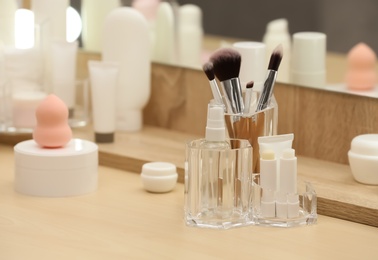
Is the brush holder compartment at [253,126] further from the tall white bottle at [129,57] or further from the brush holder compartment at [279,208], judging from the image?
the tall white bottle at [129,57]

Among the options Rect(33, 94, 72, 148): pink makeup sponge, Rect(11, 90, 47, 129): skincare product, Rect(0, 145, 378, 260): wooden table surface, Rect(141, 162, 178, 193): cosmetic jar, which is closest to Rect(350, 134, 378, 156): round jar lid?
Rect(0, 145, 378, 260): wooden table surface

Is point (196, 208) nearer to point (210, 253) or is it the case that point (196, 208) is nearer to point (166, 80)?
point (210, 253)

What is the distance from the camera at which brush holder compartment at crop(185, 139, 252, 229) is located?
0.98m

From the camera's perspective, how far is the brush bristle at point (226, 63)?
998 millimetres

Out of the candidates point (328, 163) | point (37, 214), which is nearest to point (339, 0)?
point (328, 163)

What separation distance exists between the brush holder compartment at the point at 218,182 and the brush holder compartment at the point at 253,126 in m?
0.04

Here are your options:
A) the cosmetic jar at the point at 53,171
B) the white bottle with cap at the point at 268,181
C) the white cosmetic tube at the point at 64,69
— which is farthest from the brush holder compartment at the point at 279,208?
the white cosmetic tube at the point at 64,69

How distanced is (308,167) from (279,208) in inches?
7.9

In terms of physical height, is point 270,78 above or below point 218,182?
above

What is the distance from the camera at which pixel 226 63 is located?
100 cm

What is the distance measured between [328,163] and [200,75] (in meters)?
0.24

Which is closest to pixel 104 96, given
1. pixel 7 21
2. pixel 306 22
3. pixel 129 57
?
pixel 129 57

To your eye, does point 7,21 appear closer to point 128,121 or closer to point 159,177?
point 128,121

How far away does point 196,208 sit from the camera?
989mm
